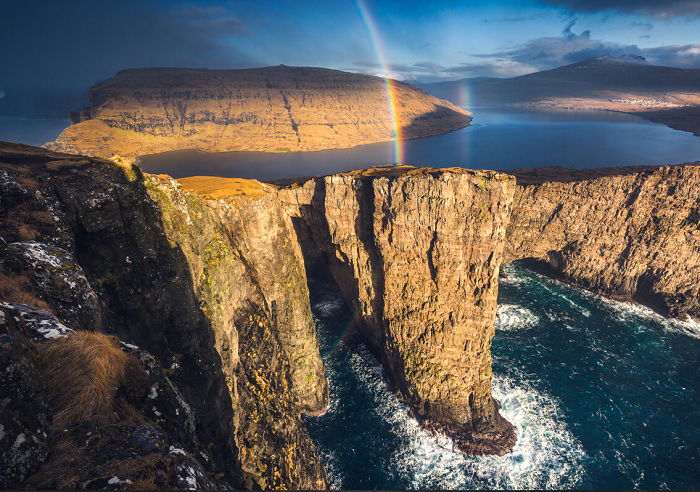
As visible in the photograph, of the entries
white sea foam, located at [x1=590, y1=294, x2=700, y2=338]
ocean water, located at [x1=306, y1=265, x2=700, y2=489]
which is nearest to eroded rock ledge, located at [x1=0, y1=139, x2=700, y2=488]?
white sea foam, located at [x1=590, y1=294, x2=700, y2=338]

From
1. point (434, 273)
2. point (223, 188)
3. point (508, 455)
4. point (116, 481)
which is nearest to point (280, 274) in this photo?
point (223, 188)

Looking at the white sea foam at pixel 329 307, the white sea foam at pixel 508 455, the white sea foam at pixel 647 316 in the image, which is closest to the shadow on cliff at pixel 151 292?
the white sea foam at pixel 508 455

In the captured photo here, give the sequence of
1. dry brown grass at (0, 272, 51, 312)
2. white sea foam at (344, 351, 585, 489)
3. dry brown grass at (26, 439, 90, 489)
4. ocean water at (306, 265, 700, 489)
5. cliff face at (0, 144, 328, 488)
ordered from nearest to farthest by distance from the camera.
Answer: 1. dry brown grass at (26, 439, 90, 489)
2. dry brown grass at (0, 272, 51, 312)
3. cliff face at (0, 144, 328, 488)
4. white sea foam at (344, 351, 585, 489)
5. ocean water at (306, 265, 700, 489)

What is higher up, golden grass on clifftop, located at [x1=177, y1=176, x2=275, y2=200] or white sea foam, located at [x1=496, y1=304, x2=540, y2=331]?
golden grass on clifftop, located at [x1=177, y1=176, x2=275, y2=200]

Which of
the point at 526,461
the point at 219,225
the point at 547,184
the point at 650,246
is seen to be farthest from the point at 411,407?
the point at 650,246

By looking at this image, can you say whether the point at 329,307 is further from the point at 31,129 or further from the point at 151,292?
the point at 31,129

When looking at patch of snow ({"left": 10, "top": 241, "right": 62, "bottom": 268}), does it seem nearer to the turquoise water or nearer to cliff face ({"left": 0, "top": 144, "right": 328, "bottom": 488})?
cliff face ({"left": 0, "top": 144, "right": 328, "bottom": 488})
